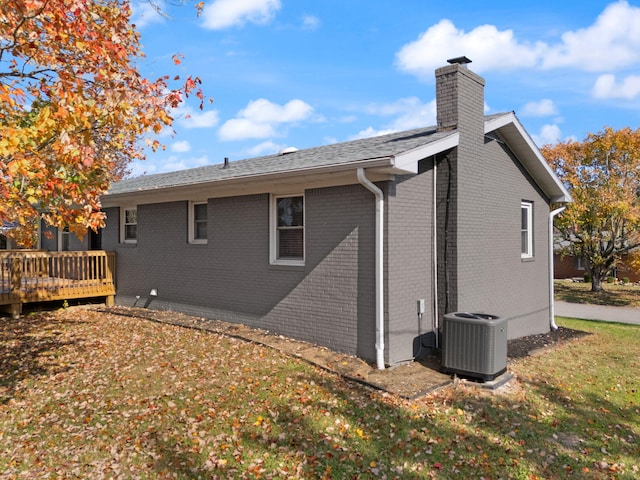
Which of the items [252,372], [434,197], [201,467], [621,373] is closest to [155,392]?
[252,372]

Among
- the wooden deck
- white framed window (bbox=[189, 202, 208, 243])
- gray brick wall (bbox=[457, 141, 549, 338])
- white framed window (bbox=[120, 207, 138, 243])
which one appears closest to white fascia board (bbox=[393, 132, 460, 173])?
gray brick wall (bbox=[457, 141, 549, 338])

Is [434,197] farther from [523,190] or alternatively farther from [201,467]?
[201,467]

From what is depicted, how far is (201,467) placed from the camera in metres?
4.53

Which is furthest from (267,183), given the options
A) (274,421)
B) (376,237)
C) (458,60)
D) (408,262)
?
(274,421)

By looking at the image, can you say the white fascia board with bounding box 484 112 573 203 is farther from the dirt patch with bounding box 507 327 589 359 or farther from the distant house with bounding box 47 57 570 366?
the dirt patch with bounding box 507 327 589 359

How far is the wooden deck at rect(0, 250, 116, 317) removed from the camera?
11156 millimetres

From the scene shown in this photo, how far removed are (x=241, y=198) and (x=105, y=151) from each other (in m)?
2.80

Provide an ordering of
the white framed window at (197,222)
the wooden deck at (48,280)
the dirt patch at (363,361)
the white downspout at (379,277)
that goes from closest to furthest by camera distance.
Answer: the dirt patch at (363,361), the white downspout at (379,277), the white framed window at (197,222), the wooden deck at (48,280)

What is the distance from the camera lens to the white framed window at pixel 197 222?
36.2ft

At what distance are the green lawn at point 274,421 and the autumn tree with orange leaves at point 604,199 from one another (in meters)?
15.3

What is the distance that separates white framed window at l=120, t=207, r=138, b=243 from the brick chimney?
8.92m

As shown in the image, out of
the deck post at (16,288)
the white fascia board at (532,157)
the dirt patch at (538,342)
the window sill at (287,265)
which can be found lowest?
the dirt patch at (538,342)

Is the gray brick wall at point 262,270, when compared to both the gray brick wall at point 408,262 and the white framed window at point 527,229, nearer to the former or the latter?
the gray brick wall at point 408,262

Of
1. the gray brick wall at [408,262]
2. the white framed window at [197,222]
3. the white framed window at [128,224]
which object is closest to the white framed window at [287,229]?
the gray brick wall at [408,262]
